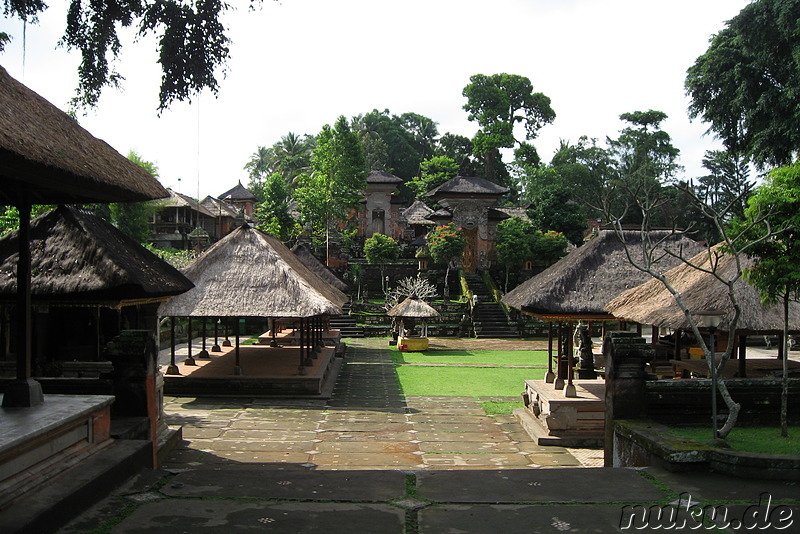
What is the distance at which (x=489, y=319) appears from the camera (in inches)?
1289

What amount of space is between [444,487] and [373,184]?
43.2 meters

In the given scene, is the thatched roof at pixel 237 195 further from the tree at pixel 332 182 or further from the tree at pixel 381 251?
the tree at pixel 381 251

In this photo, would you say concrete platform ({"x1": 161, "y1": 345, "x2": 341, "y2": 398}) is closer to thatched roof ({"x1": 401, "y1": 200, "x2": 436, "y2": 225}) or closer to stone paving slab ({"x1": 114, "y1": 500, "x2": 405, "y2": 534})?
stone paving slab ({"x1": 114, "y1": 500, "x2": 405, "y2": 534})

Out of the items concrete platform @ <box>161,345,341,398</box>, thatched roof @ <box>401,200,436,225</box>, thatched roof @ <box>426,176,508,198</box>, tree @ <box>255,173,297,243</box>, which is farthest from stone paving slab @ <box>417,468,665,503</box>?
thatched roof @ <box>401,200,436,225</box>

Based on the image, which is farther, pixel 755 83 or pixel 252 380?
pixel 755 83

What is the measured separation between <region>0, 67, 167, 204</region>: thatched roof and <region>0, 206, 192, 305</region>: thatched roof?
3.41 m

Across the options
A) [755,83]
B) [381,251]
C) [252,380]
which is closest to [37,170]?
[252,380]

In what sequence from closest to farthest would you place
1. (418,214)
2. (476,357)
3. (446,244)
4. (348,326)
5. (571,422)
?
(571,422), (476,357), (348,326), (446,244), (418,214)

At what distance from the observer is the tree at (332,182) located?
41438mm

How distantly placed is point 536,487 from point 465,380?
501 inches

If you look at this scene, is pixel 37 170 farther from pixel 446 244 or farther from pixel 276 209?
pixel 276 209

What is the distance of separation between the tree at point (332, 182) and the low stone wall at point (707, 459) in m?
34.9

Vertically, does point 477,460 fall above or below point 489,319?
below

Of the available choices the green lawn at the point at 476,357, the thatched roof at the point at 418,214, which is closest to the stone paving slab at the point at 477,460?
the green lawn at the point at 476,357
